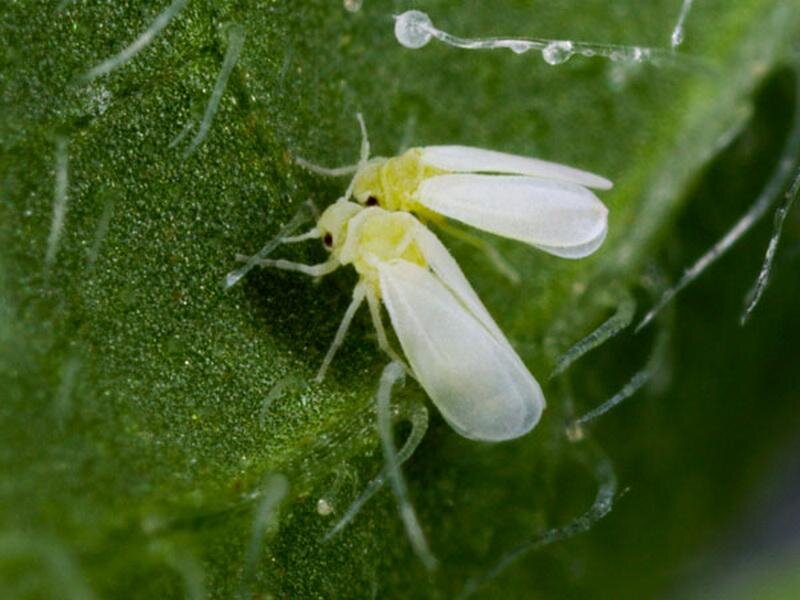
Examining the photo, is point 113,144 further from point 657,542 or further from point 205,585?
point 657,542

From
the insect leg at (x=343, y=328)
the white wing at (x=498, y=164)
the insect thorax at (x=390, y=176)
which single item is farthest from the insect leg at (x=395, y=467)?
the white wing at (x=498, y=164)

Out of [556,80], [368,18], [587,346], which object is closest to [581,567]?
[587,346]

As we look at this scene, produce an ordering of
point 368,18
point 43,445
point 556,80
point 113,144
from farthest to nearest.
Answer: point 556,80
point 368,18
point 113,144
point 43,445

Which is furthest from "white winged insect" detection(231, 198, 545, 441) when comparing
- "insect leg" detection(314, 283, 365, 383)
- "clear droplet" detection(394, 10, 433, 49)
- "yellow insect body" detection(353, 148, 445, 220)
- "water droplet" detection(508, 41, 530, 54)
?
"water droplet" detection(508, 41, 530, 54)

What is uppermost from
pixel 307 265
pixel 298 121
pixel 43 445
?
pixel 298 121

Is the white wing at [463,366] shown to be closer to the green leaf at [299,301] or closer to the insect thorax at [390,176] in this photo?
the green leaf at [299,301]

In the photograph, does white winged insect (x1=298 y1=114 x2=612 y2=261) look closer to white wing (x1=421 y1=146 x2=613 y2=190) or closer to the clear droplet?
white wing (x1=421 y1=146 x2=613 y2=190)
